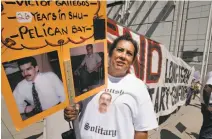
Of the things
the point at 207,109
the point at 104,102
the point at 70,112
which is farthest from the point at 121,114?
the point at 207,109

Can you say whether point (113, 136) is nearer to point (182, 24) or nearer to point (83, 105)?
point (83, 105)

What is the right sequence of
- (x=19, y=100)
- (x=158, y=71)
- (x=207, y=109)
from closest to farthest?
(x=19, y=100), (x=207, y=109), (x=158, y=71)

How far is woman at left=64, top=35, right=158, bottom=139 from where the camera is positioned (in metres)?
1.61

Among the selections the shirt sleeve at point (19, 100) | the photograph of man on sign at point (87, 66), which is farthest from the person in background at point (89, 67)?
the shirt sleeve at point (19, 100)

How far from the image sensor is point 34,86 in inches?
47.5

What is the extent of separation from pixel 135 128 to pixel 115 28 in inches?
56.6

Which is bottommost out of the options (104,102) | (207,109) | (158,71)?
(207,109)

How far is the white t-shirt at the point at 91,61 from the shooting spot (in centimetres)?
149

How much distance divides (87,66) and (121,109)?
0.41 metres

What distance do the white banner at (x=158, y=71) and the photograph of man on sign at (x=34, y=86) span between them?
145 cm

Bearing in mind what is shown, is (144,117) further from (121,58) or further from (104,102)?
(121,58)

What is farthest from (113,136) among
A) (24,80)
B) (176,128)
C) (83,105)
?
(176,128)

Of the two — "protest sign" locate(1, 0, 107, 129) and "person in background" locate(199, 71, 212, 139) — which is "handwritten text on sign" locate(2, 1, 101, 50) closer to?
"protest sign" locate(1, 0, 107, 129)

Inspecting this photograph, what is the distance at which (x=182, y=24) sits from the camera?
436 inches
